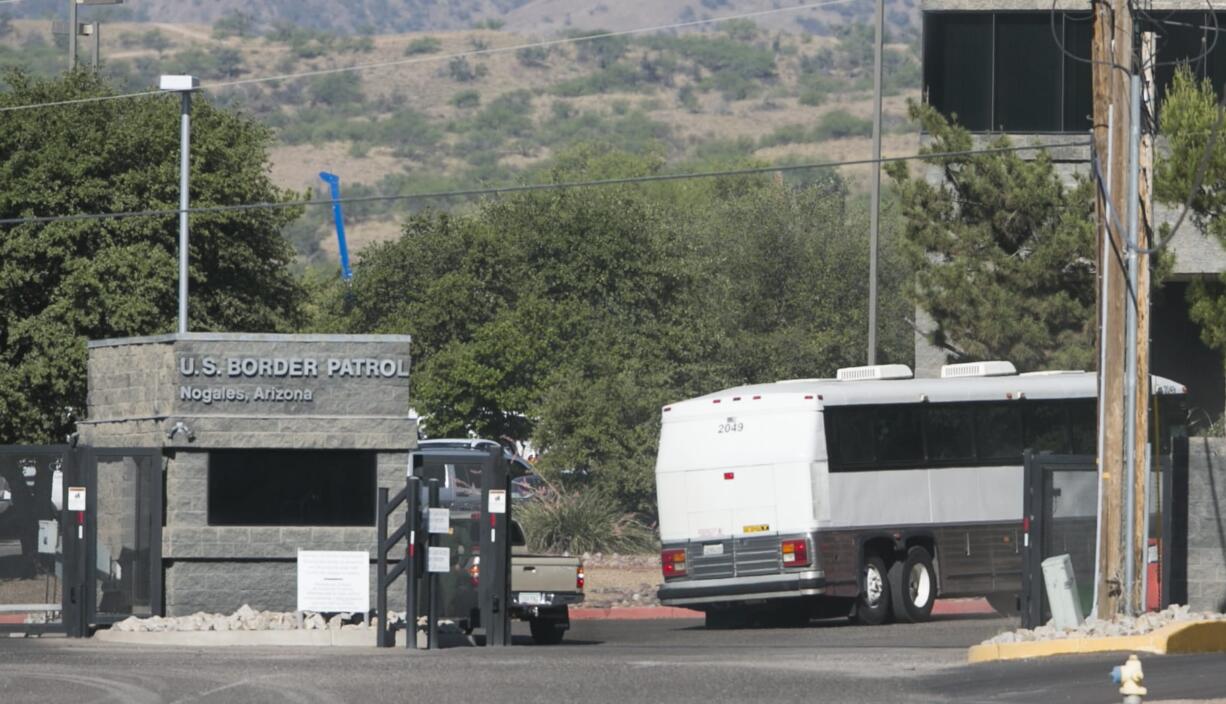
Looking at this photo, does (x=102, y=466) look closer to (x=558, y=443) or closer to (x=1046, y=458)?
(x=1046, y=458)

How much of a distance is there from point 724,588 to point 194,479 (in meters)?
7.33

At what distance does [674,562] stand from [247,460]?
662 centimetres

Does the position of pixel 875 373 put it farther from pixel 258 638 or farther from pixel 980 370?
pixel 258 638

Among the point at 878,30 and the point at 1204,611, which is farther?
the point at 878,30

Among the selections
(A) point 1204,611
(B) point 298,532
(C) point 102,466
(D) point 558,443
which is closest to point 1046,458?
(A) point 1204,611

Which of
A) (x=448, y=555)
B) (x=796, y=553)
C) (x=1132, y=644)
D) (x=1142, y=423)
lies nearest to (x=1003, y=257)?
(x=796, y=553)

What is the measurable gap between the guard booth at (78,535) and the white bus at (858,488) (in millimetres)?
7518

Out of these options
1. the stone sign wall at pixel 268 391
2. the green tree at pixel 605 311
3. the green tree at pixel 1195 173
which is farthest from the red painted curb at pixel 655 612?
the green tree at pixel 605 311

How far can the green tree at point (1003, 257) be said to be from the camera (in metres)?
33.2

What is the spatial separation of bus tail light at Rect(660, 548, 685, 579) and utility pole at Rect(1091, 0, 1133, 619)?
28.1ft

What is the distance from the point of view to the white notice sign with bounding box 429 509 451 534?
22.9m

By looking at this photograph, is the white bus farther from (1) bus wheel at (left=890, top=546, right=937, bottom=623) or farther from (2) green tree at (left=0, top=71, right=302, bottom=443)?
(2) green tree at (left=0, top=71, right=302, bottom=443)

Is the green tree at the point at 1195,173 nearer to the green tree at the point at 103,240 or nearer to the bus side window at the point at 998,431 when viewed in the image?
the bus side window at the point at 998,431

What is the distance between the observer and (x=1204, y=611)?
22938 millimetres
